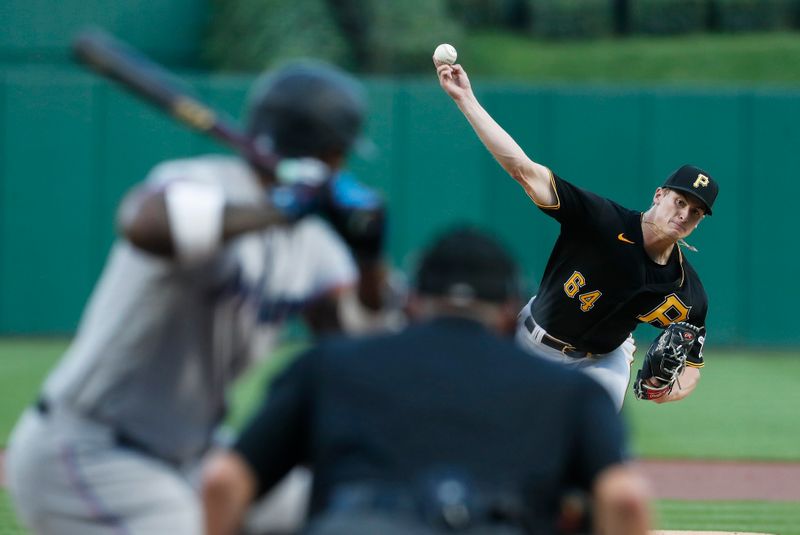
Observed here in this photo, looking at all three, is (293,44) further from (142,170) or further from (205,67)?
(142,170)

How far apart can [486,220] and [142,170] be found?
4233 millimetres

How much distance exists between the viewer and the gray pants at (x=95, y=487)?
11.1 feet

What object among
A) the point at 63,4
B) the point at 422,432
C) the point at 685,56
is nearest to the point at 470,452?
the point at 422,432

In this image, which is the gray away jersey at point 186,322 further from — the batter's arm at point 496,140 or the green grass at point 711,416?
the green grass at point 711,416

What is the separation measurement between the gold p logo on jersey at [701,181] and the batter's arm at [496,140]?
2.33 feet

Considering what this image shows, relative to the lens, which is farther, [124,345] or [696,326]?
[696,326]

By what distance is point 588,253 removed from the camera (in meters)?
6.89

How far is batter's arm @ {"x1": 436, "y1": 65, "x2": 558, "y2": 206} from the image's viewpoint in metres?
6.00

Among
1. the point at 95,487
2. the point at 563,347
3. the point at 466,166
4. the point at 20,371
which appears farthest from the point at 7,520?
the point at 466,166

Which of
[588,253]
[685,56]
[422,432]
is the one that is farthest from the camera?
[685,56]

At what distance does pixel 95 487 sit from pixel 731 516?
5.25 m

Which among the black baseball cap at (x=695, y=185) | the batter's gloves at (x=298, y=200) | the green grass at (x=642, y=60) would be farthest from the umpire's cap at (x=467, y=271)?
the green grass at (x=642, y=60)

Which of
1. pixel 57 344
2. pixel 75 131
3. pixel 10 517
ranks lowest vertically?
pixel 57 344

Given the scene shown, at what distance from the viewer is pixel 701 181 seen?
6727 mm
